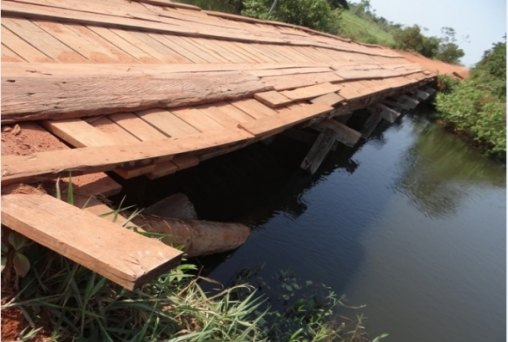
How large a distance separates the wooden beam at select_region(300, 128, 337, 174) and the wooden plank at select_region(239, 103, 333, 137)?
8.13 feet

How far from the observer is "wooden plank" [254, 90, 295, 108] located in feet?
13.6

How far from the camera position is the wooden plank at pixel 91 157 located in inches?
71.1

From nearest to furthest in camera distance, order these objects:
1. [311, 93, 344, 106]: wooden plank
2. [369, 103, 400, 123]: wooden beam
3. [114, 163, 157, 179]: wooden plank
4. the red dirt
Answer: [114, 163, 157, 179]: wooden plank → [311, 93, 344, 106]: wooden plank → [369, 103, 400, 123]: wooden beam → the red dirt

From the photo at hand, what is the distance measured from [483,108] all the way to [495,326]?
41.4 ft

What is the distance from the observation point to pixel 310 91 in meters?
5.23

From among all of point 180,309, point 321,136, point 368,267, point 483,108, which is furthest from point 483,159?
point 180,309

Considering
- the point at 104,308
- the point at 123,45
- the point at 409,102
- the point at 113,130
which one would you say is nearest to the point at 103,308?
the point at 104,308

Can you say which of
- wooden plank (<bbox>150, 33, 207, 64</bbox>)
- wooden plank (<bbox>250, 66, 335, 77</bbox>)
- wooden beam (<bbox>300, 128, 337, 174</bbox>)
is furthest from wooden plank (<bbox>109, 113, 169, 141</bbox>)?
wooden beam (<bbox>300, 128, 337, 174</bbox>)

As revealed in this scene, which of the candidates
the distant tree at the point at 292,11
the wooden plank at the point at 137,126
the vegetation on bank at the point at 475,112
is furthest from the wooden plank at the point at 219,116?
the vegetation on bank at the point at 475,112

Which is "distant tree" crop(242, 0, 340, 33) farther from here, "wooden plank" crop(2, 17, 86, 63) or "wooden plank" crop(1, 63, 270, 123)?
"wooden plank" crop(2, 17, 86, 63)

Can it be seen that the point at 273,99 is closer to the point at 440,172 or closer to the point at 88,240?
the point at 88,240

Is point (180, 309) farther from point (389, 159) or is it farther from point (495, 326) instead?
point (389, 159)

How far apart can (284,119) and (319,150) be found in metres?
3.89

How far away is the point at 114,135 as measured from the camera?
98.3 inches
